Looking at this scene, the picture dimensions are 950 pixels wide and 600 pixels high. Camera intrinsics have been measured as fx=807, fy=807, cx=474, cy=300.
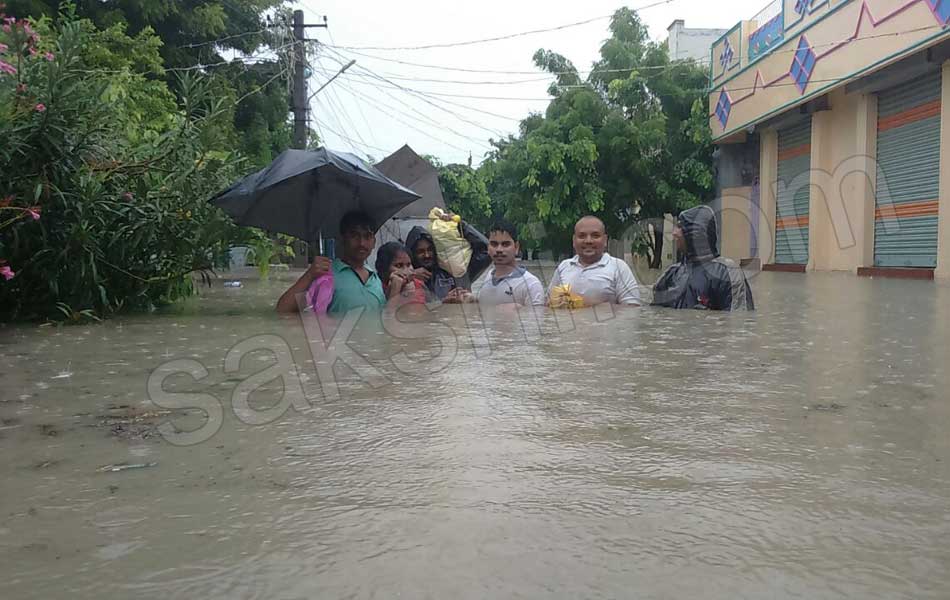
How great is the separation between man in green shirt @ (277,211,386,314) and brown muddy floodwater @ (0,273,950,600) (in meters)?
1.93

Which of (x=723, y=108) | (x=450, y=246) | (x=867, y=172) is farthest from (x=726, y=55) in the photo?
(x=450, y=246)

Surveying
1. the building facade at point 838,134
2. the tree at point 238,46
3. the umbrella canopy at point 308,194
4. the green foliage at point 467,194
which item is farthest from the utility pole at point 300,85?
the green foliage at point 467,194

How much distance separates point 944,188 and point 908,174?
4.52 ft

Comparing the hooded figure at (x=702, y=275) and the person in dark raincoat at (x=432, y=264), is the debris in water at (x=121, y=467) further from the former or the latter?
the person in dark raincoat at (x=432, y=264)

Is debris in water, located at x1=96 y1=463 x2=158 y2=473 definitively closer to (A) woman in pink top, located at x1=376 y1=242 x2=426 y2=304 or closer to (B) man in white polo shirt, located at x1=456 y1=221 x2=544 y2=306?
(B) man in white polo shirt, located at x1=456 y1=221 x2=544 y2=306

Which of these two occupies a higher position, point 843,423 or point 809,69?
point 809,69

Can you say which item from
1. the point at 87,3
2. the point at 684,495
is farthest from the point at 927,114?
the point at 87,3

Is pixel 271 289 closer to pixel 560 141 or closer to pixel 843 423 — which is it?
pixel 843 423

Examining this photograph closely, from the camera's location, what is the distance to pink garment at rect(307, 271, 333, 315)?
20.5 feet

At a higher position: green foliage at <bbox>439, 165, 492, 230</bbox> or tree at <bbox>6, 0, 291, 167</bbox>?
tree at <bbox>6, 0, 291, 167</bbox>

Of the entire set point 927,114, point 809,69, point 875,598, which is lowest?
point 875,598

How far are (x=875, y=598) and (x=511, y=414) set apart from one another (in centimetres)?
158

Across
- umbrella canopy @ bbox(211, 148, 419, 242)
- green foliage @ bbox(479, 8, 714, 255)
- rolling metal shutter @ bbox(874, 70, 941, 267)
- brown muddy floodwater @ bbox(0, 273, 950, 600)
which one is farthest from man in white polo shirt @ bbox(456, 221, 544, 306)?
green foliage @ bbox(479, 8, 714, 255)

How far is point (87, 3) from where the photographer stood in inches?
675
